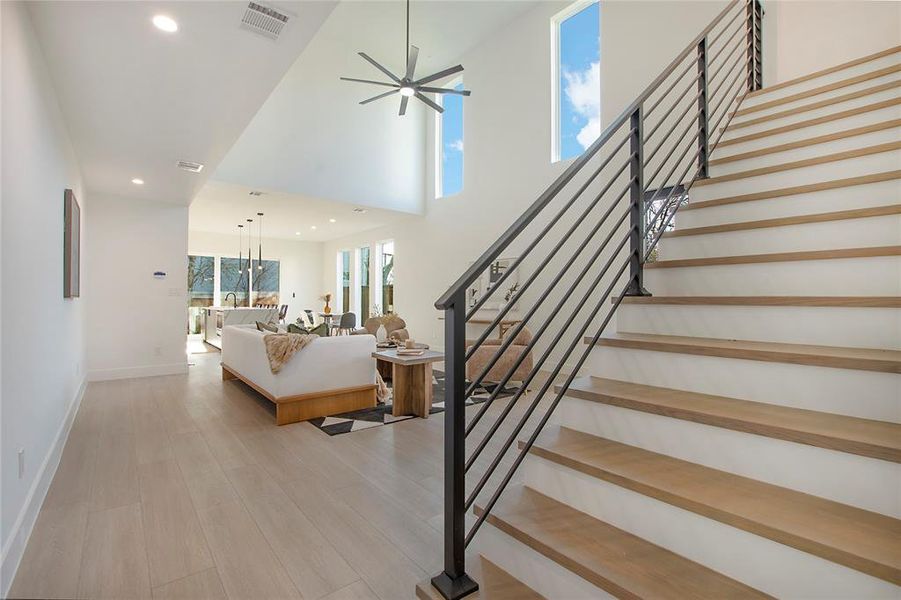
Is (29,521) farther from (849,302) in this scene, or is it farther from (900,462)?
(849,302)

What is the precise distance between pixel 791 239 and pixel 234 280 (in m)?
12.4

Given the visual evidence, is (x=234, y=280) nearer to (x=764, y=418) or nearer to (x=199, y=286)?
(x=199, y=286)

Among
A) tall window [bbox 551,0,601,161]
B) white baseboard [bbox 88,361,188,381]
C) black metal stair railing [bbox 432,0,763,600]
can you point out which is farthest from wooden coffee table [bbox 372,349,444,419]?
tall window [bbox 551,0,601,161]

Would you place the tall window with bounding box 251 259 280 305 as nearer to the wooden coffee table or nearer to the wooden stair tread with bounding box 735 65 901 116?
the wooden coffee table

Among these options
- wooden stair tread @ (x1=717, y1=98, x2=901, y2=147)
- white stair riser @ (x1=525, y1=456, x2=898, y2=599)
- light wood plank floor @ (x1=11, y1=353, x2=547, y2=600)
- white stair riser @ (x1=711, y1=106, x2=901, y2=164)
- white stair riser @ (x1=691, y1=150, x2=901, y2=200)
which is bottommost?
light wood plank floor @ (x1=11, y1=353, x2=547, y2=600)

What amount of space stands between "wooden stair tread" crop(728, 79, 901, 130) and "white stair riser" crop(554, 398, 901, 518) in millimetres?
2430

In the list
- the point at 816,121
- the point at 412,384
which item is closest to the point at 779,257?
the point at 816,121

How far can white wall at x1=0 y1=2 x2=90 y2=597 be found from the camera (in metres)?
1.74

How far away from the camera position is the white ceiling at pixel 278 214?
23.4 feet

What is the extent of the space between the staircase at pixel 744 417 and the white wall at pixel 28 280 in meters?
1.90

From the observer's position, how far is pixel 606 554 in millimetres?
1255

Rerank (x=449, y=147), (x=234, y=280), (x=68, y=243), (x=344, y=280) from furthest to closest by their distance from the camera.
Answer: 1. (x=344, y=280)
2. (x=234, y=280)
3. (x=449, y=147)
4. (x=68, y=243)

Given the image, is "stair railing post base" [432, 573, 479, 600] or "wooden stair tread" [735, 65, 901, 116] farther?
"wooden stair tread" [735, 65, 901, 116]

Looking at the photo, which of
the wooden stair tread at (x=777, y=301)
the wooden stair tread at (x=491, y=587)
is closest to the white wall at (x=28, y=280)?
the wooden stair tread at (x=491, y=587)
